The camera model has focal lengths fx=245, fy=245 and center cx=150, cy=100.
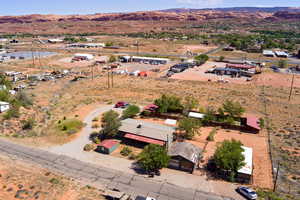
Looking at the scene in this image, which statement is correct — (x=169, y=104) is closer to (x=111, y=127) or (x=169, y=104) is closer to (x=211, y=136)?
(x=211, y=136)

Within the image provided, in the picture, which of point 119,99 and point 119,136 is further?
point 119,99

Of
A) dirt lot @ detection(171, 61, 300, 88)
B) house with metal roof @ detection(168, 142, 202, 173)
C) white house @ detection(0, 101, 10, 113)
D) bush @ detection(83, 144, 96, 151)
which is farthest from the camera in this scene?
dirt lot @ detection(171, 61, 300, 88)

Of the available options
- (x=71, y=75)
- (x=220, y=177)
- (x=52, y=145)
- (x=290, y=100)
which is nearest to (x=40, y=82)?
(x=71, y=75)

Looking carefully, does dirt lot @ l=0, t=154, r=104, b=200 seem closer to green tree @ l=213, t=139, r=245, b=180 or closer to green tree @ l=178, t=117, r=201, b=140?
green tree @ l=213, t=139, r=245, b=180

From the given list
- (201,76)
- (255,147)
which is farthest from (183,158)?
(201,76)

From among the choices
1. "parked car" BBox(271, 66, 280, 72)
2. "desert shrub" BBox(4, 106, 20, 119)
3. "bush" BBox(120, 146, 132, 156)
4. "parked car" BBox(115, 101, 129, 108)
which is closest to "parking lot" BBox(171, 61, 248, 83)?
"parked car" BBox(271, 66, 280, 72)

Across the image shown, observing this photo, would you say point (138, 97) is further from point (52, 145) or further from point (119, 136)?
point (52, 145)

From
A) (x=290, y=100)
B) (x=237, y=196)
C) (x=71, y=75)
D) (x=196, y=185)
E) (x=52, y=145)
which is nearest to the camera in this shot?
(x=237, y=196)

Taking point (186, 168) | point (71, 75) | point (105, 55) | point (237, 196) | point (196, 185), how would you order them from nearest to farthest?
1. point (237, 196)
2. point (196, 185)
3. point (186, 168)
4. point (71, 75)
5. point (105, 55)
